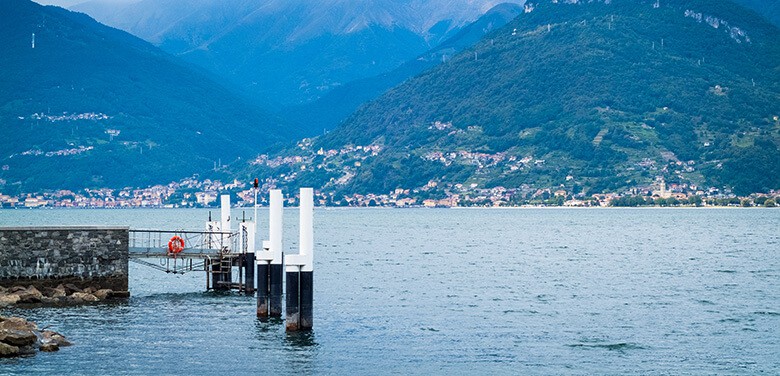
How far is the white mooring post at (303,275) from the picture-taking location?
120 ft

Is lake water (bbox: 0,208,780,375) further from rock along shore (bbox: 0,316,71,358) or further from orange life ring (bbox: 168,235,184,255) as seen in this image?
orange life ring (bbox: 168,235,184,255)

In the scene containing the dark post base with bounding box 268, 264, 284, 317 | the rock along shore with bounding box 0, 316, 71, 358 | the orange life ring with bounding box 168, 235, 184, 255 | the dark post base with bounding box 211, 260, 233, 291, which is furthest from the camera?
the dark post base with bounding box 211, 260, 233, 291

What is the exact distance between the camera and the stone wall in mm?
45281

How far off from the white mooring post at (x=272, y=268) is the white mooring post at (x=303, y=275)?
39.0 inches

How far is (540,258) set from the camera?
8850cm

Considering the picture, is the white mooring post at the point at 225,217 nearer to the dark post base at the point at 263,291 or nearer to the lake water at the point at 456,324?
the lake water at the point at 456,324

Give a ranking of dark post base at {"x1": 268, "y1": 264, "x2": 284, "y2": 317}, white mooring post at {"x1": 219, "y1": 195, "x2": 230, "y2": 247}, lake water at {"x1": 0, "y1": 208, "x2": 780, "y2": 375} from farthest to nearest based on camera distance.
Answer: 1. white mooring post at {"x1": 219, "y1": 195, "x2": 230, "y2": 247}
2. dark post base at {"x1": 268, "y1": 264, "x2": 284, "y2": 317}
3. lake water at {"x1": 0, "y1": 208, "x2": 780, "y2": 375}

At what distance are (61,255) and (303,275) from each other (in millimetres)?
13586

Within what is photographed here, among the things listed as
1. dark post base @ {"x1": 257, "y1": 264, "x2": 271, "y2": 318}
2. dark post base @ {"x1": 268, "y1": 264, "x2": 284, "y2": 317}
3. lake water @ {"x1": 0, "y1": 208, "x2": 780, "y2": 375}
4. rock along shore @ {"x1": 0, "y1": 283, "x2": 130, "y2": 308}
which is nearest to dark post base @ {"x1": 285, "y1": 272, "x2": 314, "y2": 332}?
lake water @ {"x1": 0, "y1": 208, "x2": 780, "y2": 375}

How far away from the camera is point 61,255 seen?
45812 millimetres

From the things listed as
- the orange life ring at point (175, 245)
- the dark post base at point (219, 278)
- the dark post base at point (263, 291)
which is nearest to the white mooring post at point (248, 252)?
the dark post base at point (219, 278)

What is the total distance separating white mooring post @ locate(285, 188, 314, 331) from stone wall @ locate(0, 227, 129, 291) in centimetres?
1124

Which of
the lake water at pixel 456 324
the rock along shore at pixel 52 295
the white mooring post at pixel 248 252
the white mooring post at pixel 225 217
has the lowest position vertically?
the lake water at pixel 456 324

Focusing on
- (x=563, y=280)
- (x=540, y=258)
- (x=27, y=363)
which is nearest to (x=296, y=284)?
(x=27, y=363)
